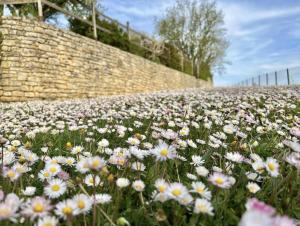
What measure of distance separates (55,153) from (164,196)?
2.00m

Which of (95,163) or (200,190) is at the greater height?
(95,163)

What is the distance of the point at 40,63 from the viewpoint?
11.4m

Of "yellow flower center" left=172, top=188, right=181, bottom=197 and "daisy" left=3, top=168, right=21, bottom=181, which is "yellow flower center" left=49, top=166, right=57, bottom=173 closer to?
"daisy" left=3, top=168, right=21, bottom=181

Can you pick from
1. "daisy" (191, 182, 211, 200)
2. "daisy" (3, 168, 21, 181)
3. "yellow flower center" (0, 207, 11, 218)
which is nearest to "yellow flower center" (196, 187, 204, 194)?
"daisy" (191, 182, 211, 200)

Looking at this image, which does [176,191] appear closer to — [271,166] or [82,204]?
[82,204]

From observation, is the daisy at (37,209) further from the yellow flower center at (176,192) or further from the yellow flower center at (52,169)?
the yellow flower center at (52,169)

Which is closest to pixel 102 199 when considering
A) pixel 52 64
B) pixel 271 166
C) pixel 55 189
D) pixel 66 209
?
pixel 55 189

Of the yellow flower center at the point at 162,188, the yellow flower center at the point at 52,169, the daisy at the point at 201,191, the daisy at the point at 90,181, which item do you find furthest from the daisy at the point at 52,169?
the daisy at the point at 201,191

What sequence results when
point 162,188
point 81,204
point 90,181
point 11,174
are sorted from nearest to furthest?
point 81,204 → point 162,188 → point 11,174 → point 90,181

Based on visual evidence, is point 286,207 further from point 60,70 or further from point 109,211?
point 60,70

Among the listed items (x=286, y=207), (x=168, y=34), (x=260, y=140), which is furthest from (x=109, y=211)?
(x=168, y=34)

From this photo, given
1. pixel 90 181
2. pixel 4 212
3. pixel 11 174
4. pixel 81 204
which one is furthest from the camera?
pixel 90 181

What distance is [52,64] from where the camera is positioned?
11891mm

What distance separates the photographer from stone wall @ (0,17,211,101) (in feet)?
35.3
